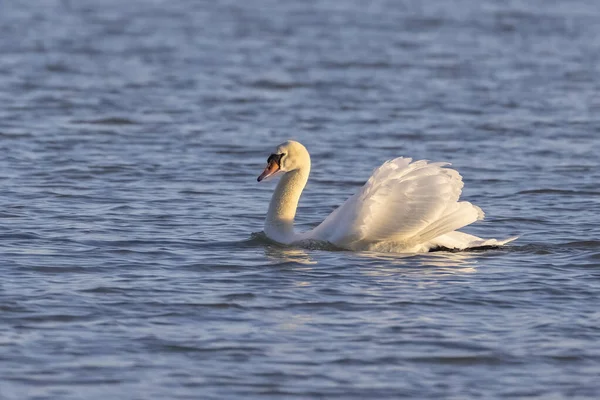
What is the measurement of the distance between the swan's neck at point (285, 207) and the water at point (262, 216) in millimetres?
203

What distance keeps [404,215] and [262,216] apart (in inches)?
94.2

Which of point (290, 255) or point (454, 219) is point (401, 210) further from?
point (290, 255)

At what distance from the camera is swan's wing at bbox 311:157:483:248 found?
400 inches

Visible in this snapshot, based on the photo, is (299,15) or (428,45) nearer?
(428,45)

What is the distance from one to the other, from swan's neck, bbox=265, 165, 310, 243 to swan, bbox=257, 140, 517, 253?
0.19m

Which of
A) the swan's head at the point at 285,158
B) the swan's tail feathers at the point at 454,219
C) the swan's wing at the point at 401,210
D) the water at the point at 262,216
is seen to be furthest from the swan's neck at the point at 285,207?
the swan's tail feathers at the point at 454,219

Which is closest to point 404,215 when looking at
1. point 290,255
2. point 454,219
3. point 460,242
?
point 454,219

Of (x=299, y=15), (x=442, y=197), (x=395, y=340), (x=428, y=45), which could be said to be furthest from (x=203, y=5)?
(x=395, y=340)

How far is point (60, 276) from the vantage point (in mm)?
9320

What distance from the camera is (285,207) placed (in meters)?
11.0

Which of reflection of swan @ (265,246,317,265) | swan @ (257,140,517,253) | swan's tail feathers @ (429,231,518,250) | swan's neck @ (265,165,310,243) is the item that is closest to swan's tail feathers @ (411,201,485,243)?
swan @ (257,140,517,253)

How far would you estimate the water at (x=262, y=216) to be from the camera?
729 cm

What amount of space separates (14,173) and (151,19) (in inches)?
759

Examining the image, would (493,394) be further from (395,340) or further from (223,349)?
(223,349)
